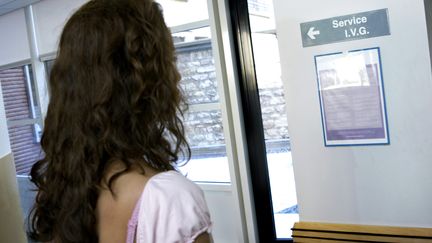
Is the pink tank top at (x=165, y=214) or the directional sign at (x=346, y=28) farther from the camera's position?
the directional sign at (x=346, y=28)

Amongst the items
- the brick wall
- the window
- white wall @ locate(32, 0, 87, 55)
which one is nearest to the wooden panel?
the brick wall

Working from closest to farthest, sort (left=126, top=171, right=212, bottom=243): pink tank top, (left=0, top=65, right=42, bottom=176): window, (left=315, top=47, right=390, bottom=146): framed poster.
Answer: (left=126, top=171, right=212, bottom=243): pink tank top
(left=315, top=47, right=390, bottom=146): framed poster
(left=0, top=65, right=42, bottom=176): window

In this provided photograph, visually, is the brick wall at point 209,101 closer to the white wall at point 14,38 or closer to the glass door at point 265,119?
the glass door at point 265,119

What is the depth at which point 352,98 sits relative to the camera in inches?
104

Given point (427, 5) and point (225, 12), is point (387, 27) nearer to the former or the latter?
point (427, 5)

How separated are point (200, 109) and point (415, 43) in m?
1.85

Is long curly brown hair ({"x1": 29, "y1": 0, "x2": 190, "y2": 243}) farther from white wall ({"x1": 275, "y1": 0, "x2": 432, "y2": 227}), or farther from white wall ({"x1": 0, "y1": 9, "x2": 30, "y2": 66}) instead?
white wall ({"x1": 0, "y1": 9, "x2": 30, "y2": 66})

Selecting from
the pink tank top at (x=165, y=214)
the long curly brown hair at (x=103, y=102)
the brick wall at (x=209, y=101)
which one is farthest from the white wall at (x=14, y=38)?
the pink tank top at (x=165, y=214)

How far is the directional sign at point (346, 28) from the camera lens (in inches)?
98.0

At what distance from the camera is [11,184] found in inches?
102

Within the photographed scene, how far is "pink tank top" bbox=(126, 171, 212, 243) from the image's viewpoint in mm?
851

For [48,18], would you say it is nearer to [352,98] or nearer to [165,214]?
[352,98]

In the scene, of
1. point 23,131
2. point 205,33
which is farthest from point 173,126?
point 23,131

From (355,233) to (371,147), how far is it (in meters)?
0.54
